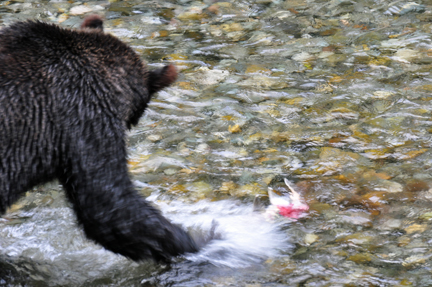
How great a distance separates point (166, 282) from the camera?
11.5ft

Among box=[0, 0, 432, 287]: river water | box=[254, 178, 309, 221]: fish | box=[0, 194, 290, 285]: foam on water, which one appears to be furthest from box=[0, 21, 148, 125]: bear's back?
box=[254, 178, 309, 221]: fish

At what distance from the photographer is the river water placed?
3598 mm

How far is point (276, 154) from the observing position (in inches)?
184

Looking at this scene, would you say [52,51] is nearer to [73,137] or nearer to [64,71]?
[64,71]

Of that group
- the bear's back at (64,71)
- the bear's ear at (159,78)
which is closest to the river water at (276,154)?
the bear's ear at (159,78)

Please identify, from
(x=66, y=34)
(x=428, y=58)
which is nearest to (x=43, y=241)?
(x=66, y=34)

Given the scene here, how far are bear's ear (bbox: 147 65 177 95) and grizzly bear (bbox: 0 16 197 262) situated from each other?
0.39m

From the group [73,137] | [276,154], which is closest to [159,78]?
[73,137]

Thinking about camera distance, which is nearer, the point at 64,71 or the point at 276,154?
the point at 64,71

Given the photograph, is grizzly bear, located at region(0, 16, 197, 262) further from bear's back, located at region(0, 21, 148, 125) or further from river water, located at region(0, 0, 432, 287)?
river water, located at region(0, 0, 432, 287)

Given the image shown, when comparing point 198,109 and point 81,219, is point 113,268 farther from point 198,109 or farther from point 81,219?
point 198,109

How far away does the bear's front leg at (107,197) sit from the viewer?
3.14 meters

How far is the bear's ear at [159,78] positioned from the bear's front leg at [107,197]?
64 cm

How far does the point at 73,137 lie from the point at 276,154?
6.50 feet
